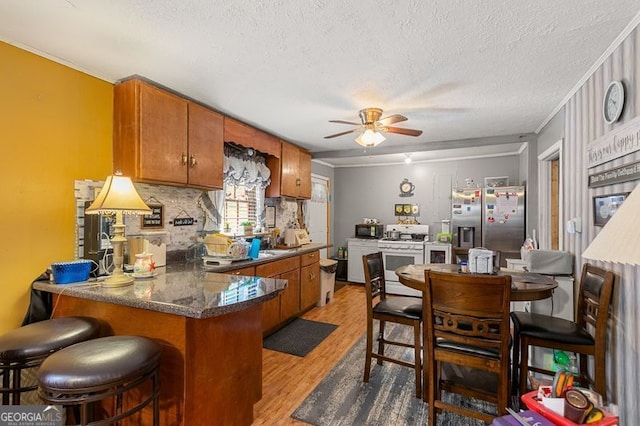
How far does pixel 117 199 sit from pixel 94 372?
3.60 ft

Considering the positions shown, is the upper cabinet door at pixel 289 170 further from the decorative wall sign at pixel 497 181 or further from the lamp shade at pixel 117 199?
the decorative wall sign at pixel 497 181

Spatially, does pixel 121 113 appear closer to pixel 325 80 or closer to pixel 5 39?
pixel 5 39

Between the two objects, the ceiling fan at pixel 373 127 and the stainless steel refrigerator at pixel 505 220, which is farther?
the stainless steel refrigerator at pixel 505 220

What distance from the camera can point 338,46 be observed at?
1975mm

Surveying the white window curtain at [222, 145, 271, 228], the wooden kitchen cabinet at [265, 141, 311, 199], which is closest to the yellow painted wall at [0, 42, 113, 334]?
the white window curtain at [222, 145, 271, 228]

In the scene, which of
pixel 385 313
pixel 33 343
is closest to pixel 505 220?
pixel 385 313

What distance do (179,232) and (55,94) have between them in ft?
4.71

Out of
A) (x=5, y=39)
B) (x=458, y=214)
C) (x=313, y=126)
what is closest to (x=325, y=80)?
(x=313, y=126)

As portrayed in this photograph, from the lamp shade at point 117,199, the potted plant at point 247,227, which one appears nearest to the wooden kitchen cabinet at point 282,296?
the potted plant at point 247,227

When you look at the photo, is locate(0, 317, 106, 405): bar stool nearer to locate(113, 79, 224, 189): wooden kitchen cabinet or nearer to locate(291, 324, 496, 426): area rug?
locate(113, 79, 224, 189): wooden kitchen cabinet

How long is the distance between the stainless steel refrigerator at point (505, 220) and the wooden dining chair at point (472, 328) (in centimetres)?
325

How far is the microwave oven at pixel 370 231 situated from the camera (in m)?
6.08

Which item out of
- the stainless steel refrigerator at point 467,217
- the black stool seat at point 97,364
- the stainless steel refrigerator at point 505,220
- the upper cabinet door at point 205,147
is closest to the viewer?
the black stool seat at point 97,364

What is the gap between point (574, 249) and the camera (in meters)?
2.69
